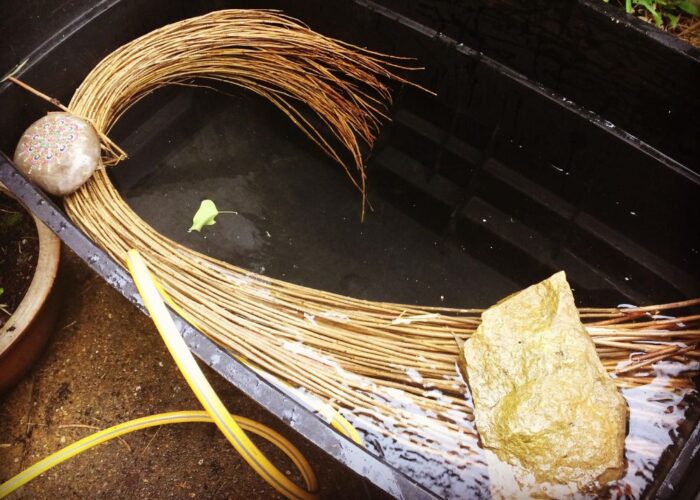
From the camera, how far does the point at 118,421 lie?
1851 millimetres

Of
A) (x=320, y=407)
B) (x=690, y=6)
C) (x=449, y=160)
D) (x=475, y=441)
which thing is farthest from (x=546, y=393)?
(x=690, y=6)

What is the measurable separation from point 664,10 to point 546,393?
67.4 inches

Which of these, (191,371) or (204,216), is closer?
(191,371)

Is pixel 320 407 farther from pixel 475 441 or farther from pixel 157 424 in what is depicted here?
pixel 157 424

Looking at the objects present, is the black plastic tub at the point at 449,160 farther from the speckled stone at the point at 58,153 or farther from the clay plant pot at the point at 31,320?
the clay plant pot at the point at 31,320

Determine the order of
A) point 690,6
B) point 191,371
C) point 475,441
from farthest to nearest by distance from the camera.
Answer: point 690,6 < point 475,441 < point 191,371

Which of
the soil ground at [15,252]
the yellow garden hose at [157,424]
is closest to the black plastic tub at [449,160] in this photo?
the soil ground at [15,252]

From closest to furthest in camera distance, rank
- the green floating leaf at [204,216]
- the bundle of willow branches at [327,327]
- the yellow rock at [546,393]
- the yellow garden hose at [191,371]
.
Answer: the yellow garden hose at [191,371] < the yellow rock at [546,393] < the bundle of willow branches at [327,327] < the green floating leaf at [204,216]

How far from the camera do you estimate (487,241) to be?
2.02 metres

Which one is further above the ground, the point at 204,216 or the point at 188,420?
the point at 204,216

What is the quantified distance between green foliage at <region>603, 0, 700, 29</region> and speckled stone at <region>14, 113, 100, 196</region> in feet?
6.57

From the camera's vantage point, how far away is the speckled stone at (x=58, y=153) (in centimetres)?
166

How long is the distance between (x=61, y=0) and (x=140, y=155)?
0.59 meters

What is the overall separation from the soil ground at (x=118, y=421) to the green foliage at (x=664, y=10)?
2.06 metres
